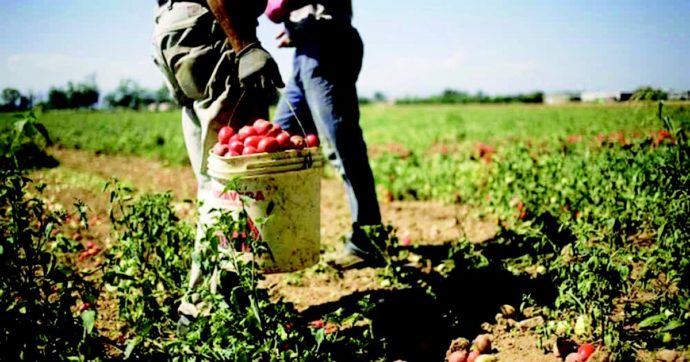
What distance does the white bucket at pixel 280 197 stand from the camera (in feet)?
5.94

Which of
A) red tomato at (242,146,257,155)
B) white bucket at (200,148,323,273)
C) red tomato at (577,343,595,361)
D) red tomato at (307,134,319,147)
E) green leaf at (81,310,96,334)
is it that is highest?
red tomato at (307,134,319,147)

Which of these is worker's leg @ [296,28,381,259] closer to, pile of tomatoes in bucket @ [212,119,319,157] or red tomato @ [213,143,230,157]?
pile of tomatoes in bucket @ [212,119,319,157]

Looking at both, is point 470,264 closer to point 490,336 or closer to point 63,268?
point 490,336

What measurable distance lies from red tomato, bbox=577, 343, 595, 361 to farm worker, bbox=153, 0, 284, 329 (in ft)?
4.92

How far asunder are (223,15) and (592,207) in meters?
2.54

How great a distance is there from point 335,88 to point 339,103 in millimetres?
98

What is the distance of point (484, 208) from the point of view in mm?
4152

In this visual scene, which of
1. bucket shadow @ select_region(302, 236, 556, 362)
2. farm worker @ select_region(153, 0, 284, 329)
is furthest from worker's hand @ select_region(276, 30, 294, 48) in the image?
bucket shadow @ select_region(302, 236, 556, 362)

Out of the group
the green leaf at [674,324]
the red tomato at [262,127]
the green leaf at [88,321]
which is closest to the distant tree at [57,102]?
the red tomato at [262,127]

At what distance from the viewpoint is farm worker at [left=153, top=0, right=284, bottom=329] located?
1995mm

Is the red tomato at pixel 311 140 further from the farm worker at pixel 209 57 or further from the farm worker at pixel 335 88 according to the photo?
the farm worker at pixel 335 88

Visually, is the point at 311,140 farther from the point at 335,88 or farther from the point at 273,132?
the point at 335,88

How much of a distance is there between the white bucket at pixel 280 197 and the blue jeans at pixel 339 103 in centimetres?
85

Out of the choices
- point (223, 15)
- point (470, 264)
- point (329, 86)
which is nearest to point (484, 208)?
point (470, 264)
